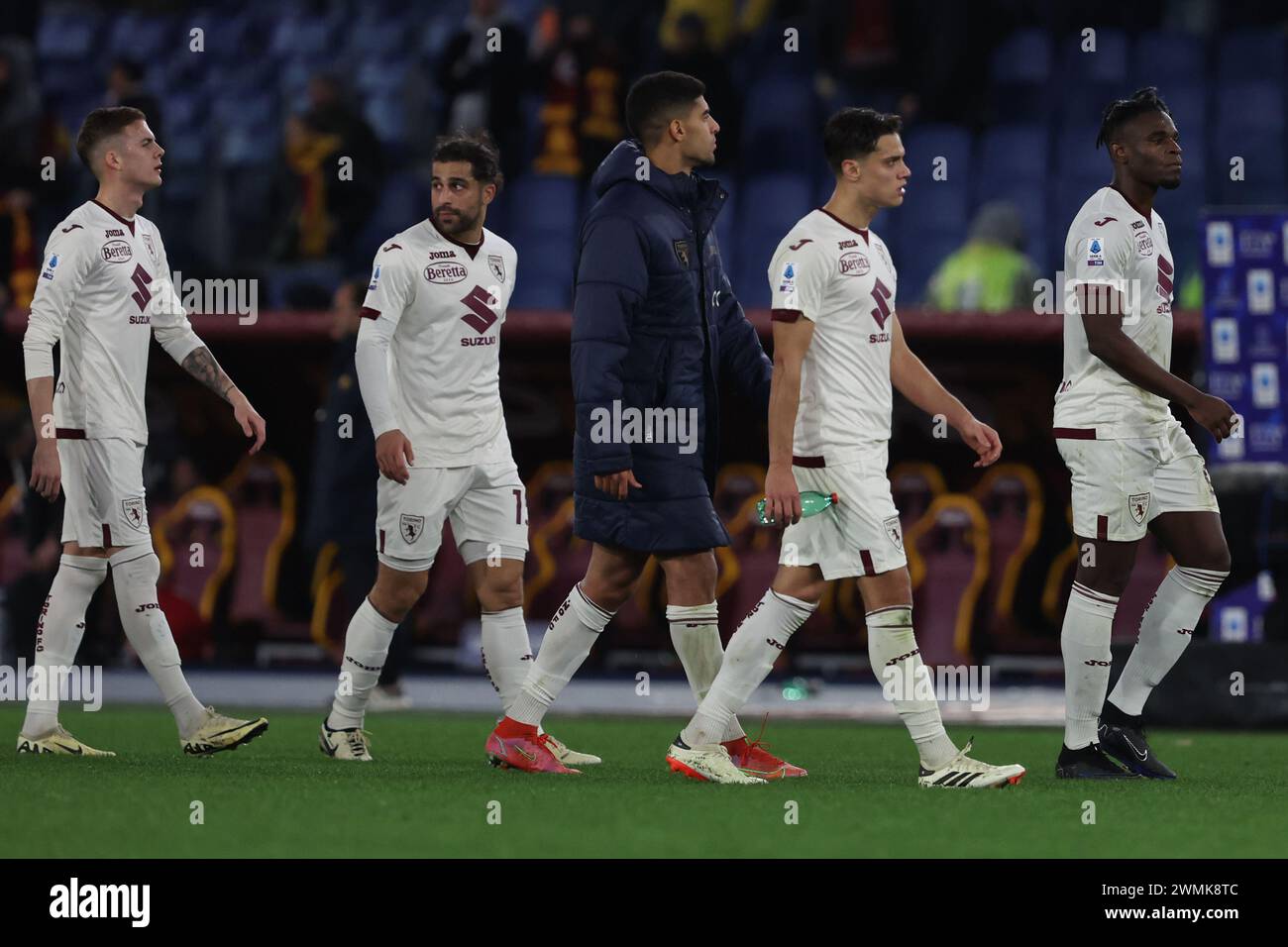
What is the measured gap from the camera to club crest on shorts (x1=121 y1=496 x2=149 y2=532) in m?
7.52

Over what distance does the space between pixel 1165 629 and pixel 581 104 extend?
345 inches

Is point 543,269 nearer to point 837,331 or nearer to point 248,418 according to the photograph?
point 248,418

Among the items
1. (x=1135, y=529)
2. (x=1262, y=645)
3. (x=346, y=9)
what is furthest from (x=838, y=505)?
(x=346, y=9)

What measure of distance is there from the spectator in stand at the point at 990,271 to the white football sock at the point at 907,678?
6716 mm

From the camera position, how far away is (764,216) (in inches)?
603

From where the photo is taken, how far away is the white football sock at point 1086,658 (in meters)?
7.07

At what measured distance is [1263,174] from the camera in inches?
584

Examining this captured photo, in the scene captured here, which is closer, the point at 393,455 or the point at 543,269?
the point at 393,455

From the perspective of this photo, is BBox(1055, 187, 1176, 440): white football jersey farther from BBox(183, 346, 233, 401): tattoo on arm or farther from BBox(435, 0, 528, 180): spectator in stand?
BBox(435, 0, 528, 180): spectator in stand

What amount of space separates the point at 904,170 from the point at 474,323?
1689 mm

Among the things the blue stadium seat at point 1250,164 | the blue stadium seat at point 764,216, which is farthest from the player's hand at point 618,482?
the blue stadium seat at point 1250,164

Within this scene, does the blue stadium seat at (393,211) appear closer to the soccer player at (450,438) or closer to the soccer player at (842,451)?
the soccer player at (450,438)

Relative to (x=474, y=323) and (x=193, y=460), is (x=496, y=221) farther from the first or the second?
(x=474, y=323)

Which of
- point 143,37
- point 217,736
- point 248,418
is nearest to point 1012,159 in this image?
point 143,37
